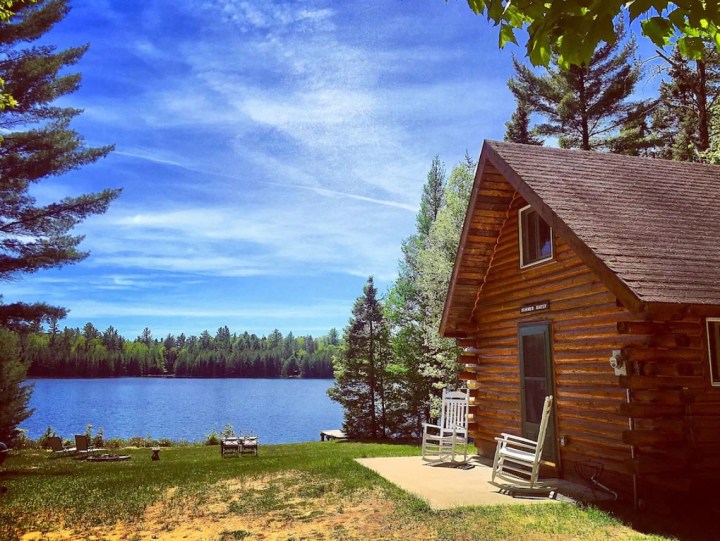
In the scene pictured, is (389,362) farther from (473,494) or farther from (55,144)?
(473,494)

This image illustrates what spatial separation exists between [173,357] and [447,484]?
164459mm

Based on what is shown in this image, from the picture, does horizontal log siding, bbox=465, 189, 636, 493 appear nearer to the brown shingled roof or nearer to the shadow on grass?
the shadow on grass

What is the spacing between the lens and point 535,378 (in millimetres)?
10422

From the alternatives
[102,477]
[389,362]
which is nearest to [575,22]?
[102,477]

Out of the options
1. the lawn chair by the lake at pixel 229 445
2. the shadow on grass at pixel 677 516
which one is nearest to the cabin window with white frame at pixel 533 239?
the shadow on grass at pixel 677 516

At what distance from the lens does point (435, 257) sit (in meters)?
22.9

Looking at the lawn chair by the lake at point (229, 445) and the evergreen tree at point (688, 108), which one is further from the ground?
the evergreen tree at point (688, 108)

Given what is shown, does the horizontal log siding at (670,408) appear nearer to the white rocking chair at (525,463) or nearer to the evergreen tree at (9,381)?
the white rocking chair at (525,463)

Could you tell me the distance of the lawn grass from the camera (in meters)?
6.66

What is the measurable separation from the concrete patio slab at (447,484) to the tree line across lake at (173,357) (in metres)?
116

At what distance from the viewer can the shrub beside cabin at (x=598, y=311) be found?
25.6ft

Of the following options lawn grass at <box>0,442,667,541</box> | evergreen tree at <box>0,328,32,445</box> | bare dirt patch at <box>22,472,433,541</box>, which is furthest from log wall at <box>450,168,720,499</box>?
evergreen tree at <box>0,328,32,445</box>

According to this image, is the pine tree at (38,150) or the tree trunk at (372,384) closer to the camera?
the pine tree at (38,150)

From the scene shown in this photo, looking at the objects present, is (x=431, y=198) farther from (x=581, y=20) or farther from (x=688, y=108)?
(x=581, y=20)
